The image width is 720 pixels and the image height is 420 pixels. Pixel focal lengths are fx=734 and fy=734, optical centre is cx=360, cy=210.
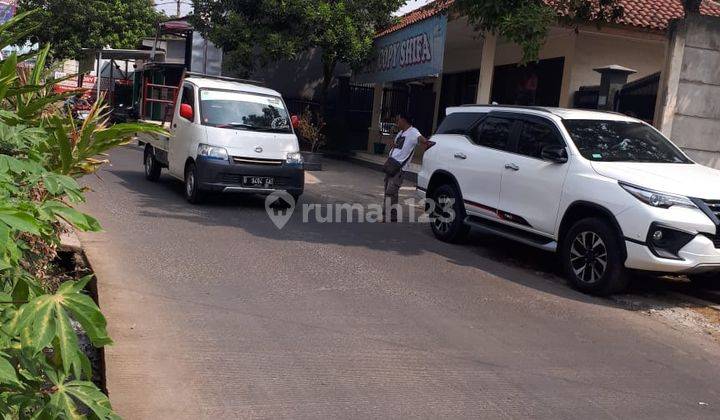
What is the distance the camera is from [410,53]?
18.8 m

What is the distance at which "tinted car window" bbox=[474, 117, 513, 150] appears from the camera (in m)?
9.30

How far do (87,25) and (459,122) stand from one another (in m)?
30.6

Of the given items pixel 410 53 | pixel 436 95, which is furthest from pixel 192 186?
pixel 436 95

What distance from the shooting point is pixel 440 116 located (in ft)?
79.9

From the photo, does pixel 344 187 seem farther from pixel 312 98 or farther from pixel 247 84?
pixel 312 98

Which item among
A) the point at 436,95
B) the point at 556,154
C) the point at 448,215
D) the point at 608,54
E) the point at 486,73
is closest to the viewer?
the point at 556,154

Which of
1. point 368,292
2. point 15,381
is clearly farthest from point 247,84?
point 15,381

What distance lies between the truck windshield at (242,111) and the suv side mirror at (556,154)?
17.2 ft

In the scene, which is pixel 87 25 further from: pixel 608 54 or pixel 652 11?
pixel 652 11

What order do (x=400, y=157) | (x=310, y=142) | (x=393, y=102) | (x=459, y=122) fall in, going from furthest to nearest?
(x=393, y=102) < (x=310, y=142) < (x=400, y=157) < (x=459, y=122)

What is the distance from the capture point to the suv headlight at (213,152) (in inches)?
445

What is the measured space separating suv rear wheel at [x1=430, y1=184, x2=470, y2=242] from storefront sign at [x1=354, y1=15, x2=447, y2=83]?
6.77 m

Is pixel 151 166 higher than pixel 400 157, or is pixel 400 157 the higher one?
pixel 400 157

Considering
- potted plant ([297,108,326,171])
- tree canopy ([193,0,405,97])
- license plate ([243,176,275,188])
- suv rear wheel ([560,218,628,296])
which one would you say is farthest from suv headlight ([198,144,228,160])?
tree canopy ([193,0,405,97])
